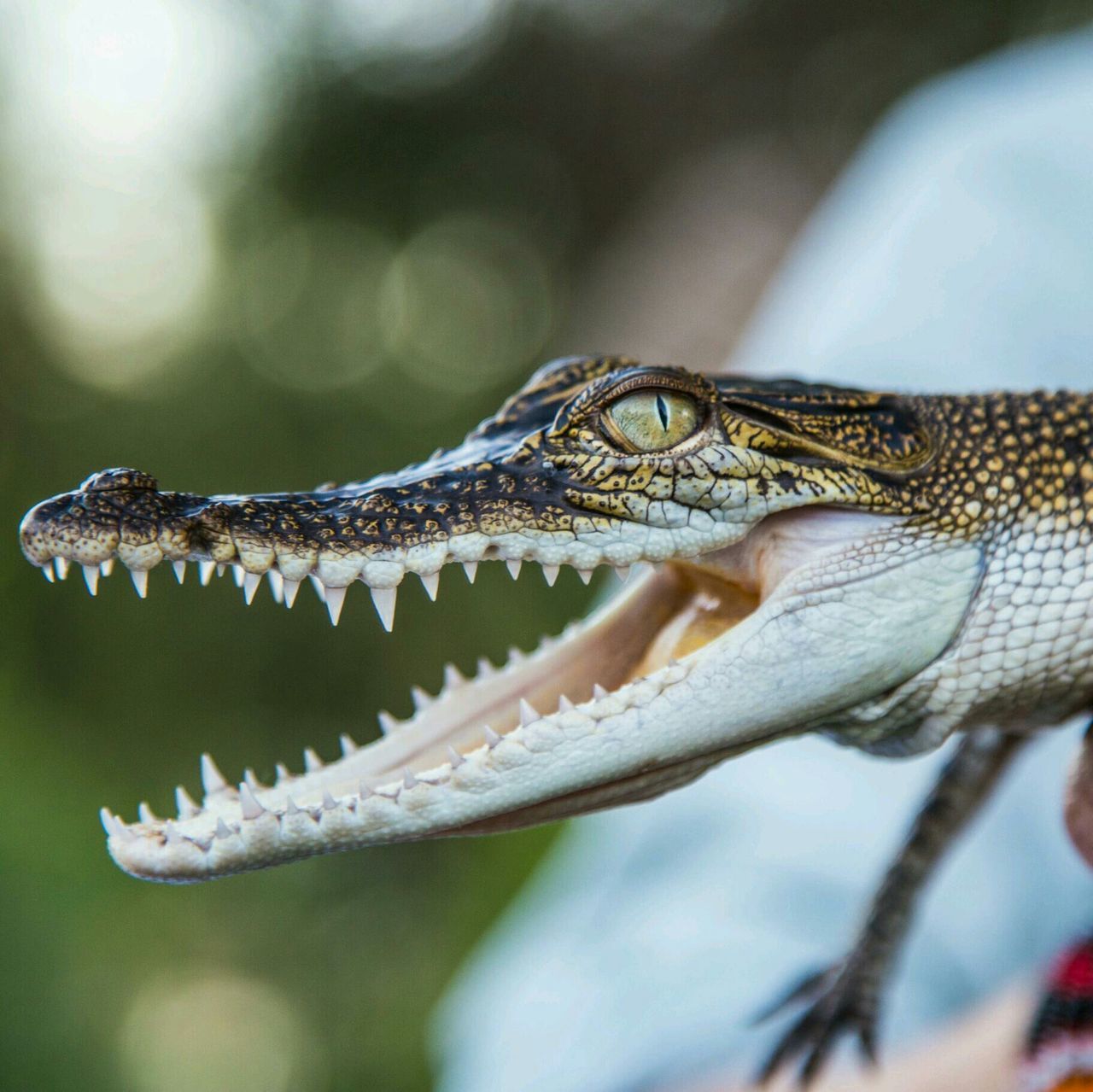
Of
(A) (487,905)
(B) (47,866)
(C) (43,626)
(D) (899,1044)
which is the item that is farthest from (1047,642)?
(C) (43,626)

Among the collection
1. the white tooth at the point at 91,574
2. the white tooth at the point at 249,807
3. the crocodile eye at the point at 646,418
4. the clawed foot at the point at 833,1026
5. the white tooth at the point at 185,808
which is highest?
the white tooth at the point at 91,574

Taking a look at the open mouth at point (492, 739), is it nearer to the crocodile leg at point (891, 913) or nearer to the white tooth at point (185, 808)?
the white tooth at point (185, 808)

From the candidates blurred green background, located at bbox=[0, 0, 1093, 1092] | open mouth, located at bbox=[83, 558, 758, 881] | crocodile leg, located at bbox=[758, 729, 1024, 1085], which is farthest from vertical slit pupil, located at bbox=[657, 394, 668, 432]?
blurred green background, located at bbox=[0, 0, 1093, 1092]

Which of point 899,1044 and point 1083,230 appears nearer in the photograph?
point 899,1044

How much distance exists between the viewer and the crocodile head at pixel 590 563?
0.76 m

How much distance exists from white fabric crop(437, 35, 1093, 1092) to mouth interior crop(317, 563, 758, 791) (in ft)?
1.38

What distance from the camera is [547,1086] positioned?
1368 mm

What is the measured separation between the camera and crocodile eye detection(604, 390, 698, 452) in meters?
0.83

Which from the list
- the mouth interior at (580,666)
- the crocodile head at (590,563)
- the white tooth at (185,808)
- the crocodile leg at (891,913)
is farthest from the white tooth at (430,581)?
the crocodile leg at (891,913)

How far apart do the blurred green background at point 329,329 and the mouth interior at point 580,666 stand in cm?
254

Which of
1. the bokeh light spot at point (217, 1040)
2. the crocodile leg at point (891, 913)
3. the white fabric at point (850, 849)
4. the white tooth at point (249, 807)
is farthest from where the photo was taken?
the bokeh light spot at point (217, 1040)

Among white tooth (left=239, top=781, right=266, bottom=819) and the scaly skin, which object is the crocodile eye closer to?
the scaly skin

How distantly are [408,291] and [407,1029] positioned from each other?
186 inches

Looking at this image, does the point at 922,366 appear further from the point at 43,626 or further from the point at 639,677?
the point at 43,626
